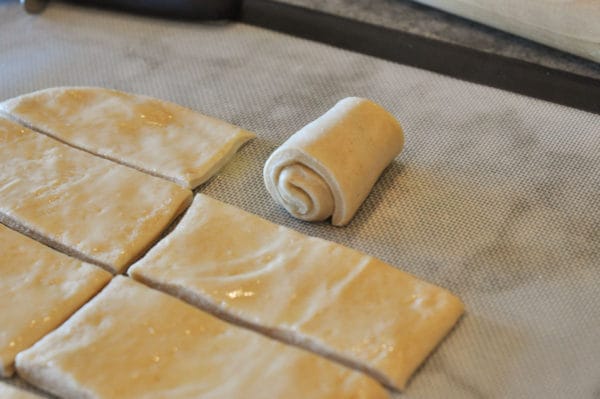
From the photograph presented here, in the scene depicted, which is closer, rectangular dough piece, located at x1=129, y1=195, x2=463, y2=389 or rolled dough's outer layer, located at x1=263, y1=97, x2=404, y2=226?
rectangular dough piece, located at x1=129, y1=195, x2=463, y2=389

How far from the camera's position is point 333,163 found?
4.70 ft

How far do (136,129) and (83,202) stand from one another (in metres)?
0.27

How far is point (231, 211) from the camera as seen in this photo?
1.47 m

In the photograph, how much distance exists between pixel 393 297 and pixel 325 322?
14 centimetres

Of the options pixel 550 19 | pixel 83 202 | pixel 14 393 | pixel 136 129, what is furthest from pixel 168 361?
pixel 550 19

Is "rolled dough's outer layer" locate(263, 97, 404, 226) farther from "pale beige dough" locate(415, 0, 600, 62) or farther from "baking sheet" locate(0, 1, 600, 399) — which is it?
"pale beige dough" locate(415, 0, 600, 62)

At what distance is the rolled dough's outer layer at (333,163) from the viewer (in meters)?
1.44

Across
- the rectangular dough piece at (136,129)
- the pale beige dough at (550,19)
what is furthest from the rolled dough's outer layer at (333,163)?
the pale beige dough at (550,19)

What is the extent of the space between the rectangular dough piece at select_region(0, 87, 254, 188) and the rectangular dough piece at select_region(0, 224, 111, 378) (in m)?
0.31

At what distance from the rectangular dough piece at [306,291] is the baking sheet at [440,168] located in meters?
0.07

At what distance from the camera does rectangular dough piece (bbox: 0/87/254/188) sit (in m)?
1.61

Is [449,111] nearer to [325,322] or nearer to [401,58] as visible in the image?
[401,58]

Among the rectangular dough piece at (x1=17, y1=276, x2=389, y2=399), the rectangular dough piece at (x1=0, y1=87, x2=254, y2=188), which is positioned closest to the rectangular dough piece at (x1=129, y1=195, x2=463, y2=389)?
the rectangular dough piece at (x1=17, y1=276, x2=389, y2=399)

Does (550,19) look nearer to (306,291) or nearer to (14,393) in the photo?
(306,291)
